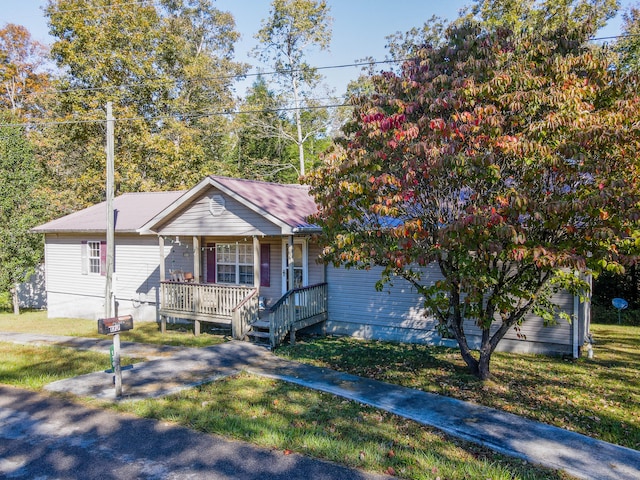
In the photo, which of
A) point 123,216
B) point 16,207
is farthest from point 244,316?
point 16,207

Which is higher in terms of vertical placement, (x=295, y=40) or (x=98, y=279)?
(x=295, y=40)

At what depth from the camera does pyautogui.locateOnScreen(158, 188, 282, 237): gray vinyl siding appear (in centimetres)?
1324

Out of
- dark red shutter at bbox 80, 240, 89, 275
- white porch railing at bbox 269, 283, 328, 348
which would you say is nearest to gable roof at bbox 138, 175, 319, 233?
white porch railing at bbox 269, 283, 328, 348

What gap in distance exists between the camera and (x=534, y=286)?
8.35m

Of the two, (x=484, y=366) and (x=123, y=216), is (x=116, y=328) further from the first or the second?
(x=123, y=216)

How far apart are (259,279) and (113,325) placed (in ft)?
19.5

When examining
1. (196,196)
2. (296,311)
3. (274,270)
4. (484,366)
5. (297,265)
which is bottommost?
(484,366)

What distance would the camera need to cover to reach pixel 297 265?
571 inches

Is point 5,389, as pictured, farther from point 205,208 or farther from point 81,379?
point 205,208

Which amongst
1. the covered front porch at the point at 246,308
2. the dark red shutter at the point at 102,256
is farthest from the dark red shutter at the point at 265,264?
the dark red shutter at the point at 102,256

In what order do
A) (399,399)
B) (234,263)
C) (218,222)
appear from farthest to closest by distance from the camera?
(234,263), (218,222), (399,399)

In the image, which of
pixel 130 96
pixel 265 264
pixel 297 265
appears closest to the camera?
pixel 297 265

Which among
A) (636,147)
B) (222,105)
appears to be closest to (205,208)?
(636,147)

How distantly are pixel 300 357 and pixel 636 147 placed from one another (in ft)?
25.4
